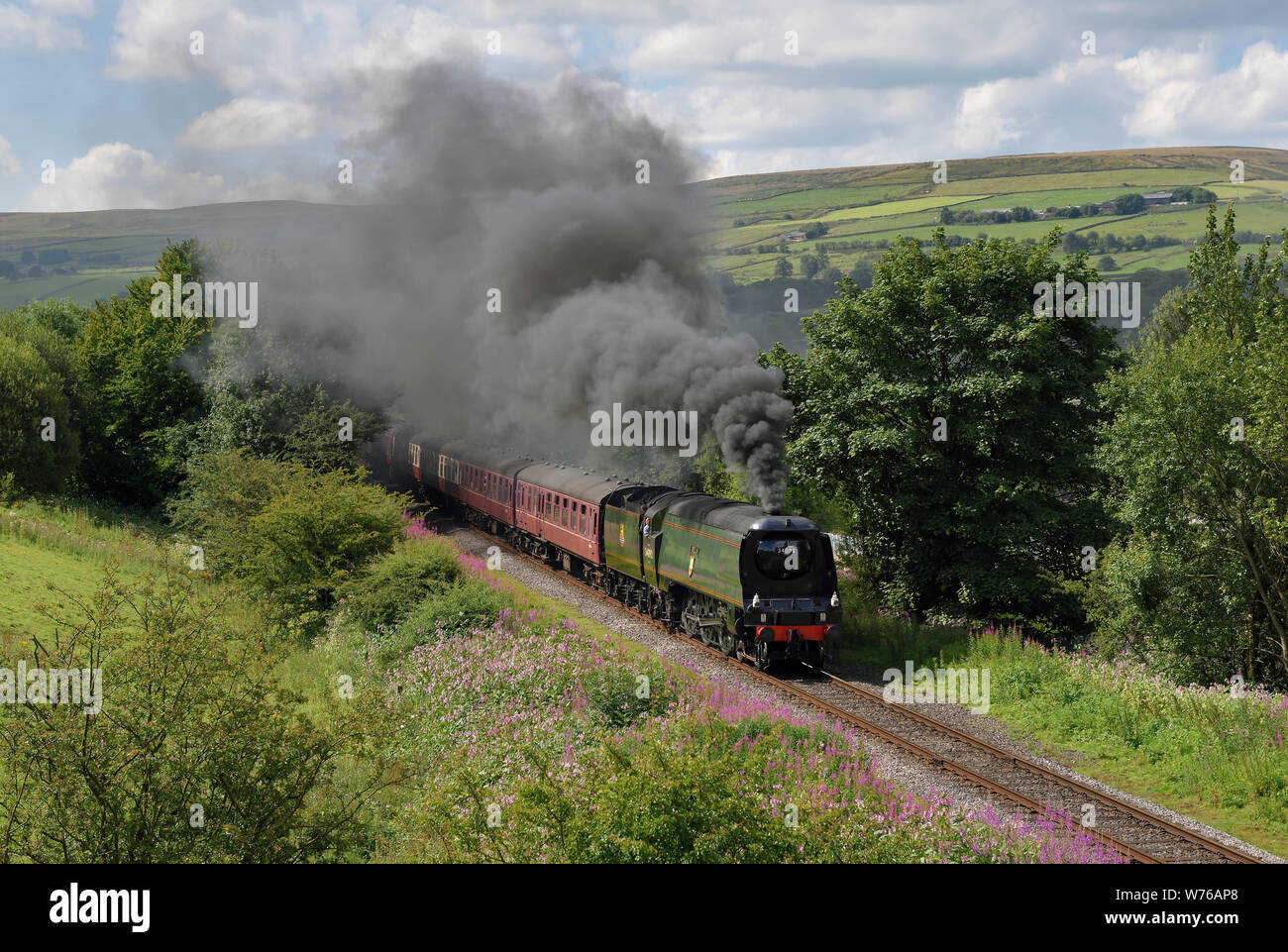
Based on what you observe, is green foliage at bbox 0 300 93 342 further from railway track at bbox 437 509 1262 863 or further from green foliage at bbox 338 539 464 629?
railway track at bbox 437 509 1262 863

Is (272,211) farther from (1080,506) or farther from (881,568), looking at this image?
(1080,506)

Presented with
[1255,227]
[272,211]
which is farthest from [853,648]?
[1255,227]

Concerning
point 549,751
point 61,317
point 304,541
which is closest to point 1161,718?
point 549,751

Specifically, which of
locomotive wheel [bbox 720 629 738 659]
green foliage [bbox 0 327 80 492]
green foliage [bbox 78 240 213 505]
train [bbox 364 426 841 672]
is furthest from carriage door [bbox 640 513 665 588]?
green foliage [bbox 78 240 213 505]

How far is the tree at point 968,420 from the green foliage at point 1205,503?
293cm

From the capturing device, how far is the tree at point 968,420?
23.0m

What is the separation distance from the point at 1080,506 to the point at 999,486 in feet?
9.02

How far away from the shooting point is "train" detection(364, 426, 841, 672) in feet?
63.0

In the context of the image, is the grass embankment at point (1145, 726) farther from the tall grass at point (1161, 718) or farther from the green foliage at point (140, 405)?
the green foliage at point (140, 405)

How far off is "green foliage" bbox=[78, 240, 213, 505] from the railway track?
29.5 m

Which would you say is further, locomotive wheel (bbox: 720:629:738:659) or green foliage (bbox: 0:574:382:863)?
locomotive wheel (bbox: 720:629:738:659)

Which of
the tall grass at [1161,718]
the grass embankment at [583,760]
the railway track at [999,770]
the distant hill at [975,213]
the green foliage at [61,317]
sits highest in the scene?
the distant hill at [975,213]

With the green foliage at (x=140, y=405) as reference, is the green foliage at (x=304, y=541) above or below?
below

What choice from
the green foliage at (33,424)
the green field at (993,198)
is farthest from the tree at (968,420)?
the green field at (993,198)
